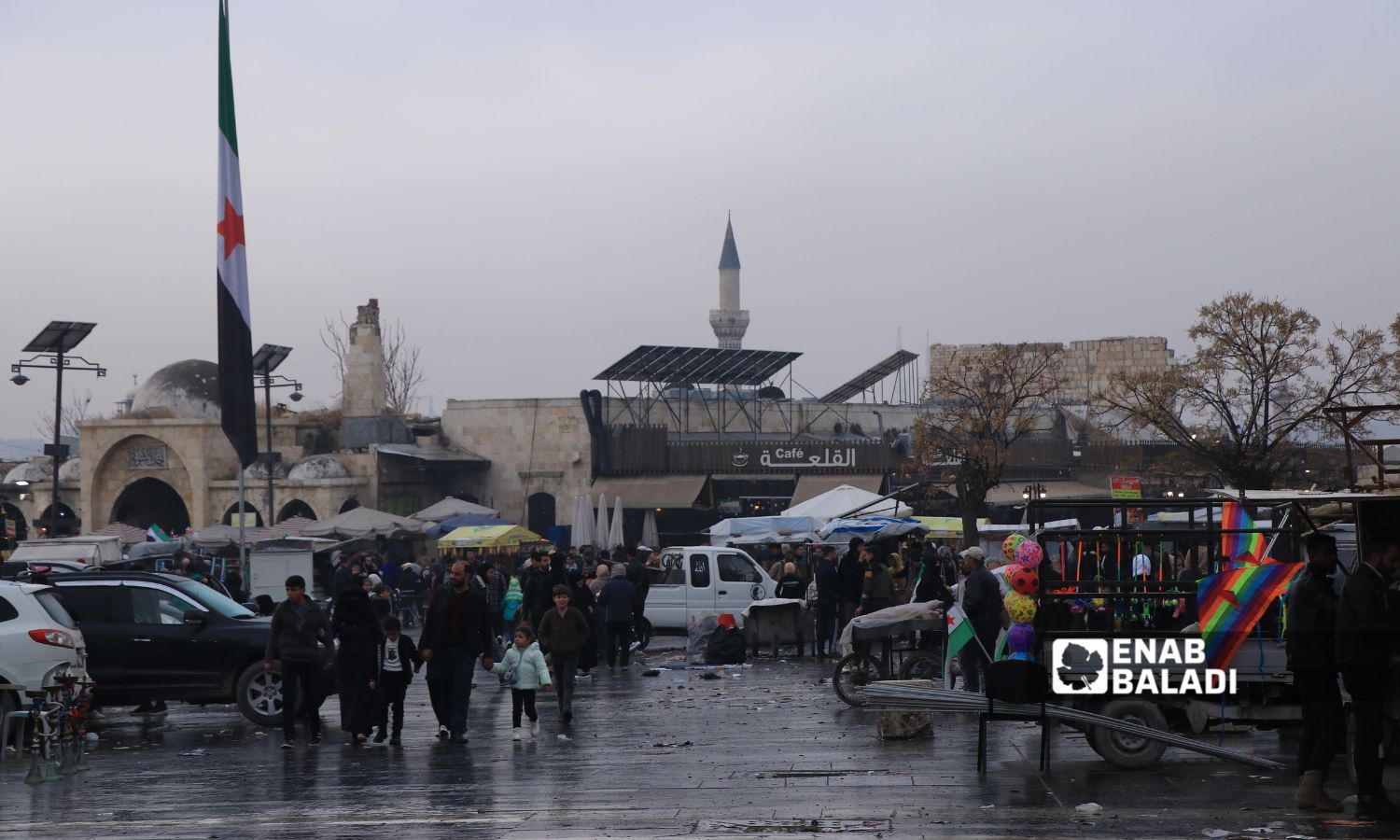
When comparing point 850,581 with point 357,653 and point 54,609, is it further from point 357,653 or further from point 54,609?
point 54,609

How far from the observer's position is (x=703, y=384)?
51.0m

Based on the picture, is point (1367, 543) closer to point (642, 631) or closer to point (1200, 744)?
point (1200, 744)

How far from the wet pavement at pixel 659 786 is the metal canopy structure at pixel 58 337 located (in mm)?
22507

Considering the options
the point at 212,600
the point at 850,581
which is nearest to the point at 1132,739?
the point at 212,600

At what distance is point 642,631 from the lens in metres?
24.8

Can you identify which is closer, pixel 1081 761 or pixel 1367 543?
pixel 1367 543

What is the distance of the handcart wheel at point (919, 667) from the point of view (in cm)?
1659

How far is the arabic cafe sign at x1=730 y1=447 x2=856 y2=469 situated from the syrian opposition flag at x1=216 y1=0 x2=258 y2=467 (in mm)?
23818

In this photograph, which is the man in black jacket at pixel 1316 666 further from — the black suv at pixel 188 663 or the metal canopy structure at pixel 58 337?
the metal canopy structure at pixel 58 337

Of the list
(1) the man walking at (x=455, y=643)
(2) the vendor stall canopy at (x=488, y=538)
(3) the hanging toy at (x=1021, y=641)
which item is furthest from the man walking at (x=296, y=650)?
(2) the vendor stall canopy at (x=488, y=538)

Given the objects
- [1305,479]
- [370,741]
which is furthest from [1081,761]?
[1305,479]

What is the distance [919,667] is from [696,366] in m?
32.2

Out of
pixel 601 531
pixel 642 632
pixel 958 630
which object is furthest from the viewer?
pixel 601 531

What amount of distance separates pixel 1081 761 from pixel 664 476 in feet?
119
